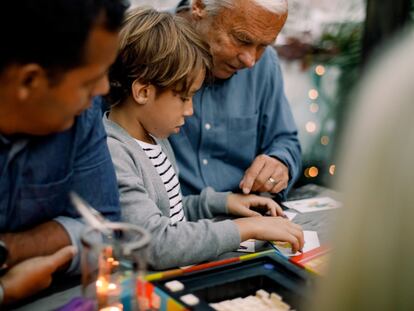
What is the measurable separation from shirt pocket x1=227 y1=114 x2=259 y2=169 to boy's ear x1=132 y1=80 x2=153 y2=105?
0.58 meters

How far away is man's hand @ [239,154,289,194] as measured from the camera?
1907mm

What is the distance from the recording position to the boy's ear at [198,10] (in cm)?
199

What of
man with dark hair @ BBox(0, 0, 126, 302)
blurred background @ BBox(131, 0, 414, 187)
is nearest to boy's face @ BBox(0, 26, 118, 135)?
man with dark hair @ BBox(0, 0, 126, 302)

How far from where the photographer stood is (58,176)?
1.32 m

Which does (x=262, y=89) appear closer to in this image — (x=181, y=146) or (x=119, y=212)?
(x=181, y=146)

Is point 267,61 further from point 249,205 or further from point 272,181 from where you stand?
point 249,205

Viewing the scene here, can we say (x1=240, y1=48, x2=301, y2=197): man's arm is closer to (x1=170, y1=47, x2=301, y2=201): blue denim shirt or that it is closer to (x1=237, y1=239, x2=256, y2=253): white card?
(x1=170, y1=47, x2=301, y2=201): blue denim shirt

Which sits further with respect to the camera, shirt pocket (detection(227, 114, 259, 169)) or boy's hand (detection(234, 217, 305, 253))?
shirt pocket (detection(227, 114, 259, 169))

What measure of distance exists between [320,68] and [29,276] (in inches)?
93.0

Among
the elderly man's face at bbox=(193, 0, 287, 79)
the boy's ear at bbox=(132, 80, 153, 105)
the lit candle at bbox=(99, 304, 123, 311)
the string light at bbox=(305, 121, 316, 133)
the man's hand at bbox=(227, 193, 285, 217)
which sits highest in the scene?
the elderly man's face at bbox=(193, 0, 287, 79)

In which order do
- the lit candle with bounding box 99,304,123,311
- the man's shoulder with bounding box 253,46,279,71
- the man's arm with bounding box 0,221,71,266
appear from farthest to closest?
the man's shoulder with bounding box 253,46,279,71
the man's arm with bounding box 0,221,71,266
the lit candle with bounding box 99,304,123,311

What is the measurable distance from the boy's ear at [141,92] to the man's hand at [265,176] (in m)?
0.49

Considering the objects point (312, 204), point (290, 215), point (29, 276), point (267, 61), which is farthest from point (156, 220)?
point (267, 61)

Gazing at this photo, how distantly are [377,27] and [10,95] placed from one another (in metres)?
1.97
